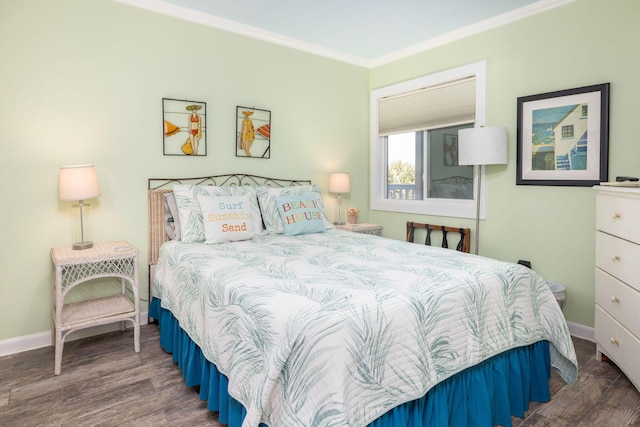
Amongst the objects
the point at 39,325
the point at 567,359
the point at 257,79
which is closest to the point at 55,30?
the point at 257,79

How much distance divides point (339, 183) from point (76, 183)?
237cm

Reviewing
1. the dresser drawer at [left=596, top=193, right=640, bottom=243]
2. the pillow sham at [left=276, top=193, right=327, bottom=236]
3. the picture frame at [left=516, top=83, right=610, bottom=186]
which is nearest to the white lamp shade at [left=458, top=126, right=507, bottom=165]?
the picture frame at [left=516, top=83, right=610, bottom=186]

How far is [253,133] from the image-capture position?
3.65 meters

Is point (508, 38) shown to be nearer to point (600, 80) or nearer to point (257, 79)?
point (600, 80)

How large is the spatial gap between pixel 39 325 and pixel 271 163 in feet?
7.37

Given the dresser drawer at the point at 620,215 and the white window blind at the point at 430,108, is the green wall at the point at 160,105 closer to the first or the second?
the white window blind at the point at 430,108

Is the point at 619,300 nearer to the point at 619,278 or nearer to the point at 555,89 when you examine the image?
the point at 619,278

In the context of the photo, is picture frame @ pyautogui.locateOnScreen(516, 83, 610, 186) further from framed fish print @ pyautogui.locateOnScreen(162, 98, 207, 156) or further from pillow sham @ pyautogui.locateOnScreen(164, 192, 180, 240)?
pillow sham @ pyautogui.locateOnScreen(164, 192, 180, 240)

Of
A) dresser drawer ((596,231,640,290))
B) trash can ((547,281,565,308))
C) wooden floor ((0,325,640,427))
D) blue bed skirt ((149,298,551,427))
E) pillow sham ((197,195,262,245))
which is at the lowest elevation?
wooden floor ((0,325,640,427))

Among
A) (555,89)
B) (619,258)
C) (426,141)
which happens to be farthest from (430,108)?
(619,258)

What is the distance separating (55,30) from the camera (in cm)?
269

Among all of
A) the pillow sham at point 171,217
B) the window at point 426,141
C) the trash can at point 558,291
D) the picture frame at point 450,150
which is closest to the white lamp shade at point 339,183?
the window at point 426,141

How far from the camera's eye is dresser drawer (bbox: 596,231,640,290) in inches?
81.1

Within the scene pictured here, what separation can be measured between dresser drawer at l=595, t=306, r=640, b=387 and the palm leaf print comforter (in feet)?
1.10
